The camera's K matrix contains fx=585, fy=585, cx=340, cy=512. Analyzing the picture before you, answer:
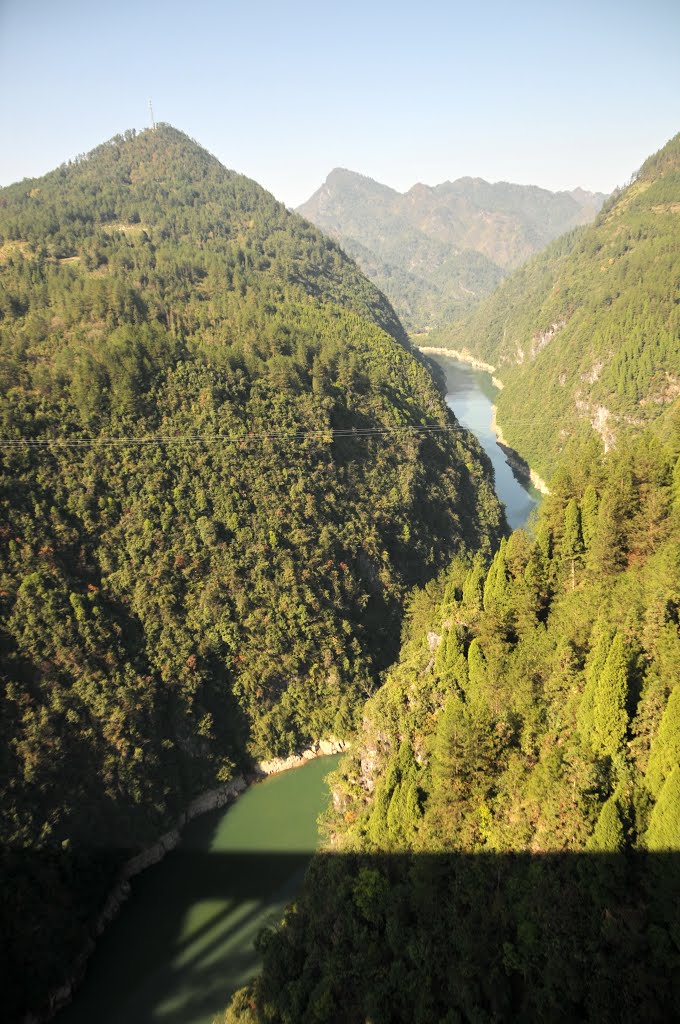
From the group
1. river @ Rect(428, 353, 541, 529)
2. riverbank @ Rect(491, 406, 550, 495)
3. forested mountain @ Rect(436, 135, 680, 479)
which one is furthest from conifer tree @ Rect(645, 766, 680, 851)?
forested mountain @ Rect(436, 135, 680, 479)

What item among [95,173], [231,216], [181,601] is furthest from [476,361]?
[181,601]

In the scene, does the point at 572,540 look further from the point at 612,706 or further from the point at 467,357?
the point at 467,357

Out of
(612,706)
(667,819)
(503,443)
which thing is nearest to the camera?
(667,819)

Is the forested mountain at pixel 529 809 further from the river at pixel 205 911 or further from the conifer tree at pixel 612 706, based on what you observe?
the river at pixel 205 911

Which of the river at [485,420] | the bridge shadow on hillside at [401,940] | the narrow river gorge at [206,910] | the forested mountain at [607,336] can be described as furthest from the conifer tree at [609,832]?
the forested mountain at [607,336]

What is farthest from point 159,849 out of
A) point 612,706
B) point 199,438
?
point 199,438
